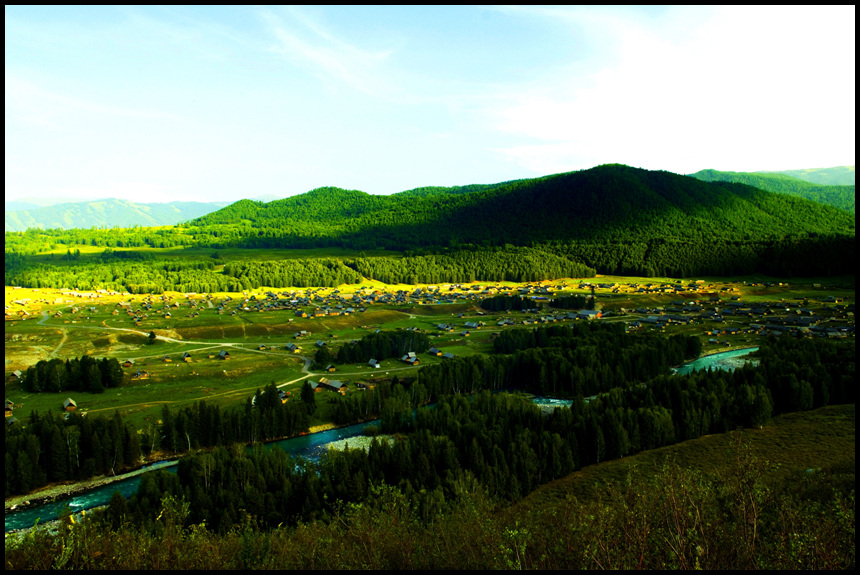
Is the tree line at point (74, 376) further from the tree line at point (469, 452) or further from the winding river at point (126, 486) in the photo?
the tree line at point (469, 452)

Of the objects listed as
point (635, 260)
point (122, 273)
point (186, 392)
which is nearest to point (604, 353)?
point (186, 392)

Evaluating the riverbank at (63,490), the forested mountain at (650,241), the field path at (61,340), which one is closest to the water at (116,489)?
the riverbank at (63,490)

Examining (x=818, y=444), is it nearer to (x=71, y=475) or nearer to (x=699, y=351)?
(x=699, y=351)

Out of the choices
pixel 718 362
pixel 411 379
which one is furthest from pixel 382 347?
pixel 718 362

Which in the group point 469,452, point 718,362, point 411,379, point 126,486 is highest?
point 469,452

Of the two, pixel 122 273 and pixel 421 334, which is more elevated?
pixel 122 273

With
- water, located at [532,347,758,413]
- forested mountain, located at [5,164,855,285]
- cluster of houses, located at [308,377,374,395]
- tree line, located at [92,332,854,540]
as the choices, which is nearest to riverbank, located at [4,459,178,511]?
tree line, located at [92,332,854,540]

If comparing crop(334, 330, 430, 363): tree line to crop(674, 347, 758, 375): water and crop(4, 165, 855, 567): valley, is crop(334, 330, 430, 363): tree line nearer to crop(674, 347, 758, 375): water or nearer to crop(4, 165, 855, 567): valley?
crop(4, 165, 855, 567): valley

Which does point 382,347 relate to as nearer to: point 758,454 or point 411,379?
point 411,379
